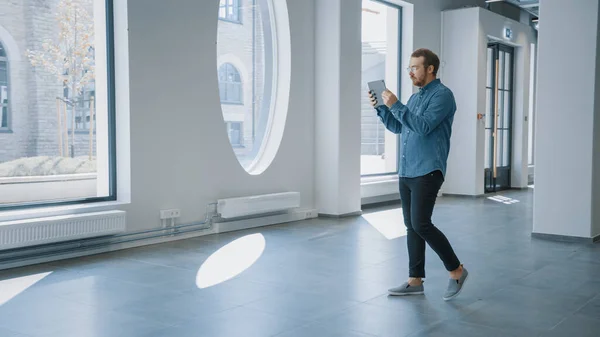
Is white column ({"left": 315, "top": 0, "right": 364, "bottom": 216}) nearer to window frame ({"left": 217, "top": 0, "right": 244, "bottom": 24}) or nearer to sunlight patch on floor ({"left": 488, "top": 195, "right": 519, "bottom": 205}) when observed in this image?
window frame ({"left": 217, "top": 0, "right": 244, "bottom": 24})

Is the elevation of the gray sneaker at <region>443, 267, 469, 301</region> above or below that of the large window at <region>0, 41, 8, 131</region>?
below

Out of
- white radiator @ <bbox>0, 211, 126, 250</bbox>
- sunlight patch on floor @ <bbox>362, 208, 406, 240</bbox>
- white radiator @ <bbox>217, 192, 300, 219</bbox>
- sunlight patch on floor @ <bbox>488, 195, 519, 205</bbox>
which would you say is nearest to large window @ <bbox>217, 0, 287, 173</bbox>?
white radiator @ <bbox>217, 192, 300, 219</bbox>

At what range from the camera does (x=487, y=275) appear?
5.06 metres

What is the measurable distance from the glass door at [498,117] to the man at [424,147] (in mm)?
7711

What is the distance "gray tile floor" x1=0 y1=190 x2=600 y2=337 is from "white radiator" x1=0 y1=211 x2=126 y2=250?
216mm

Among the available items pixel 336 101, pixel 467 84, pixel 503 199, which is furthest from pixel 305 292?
pixel 467 84

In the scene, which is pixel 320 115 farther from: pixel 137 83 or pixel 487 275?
pixel 487 275

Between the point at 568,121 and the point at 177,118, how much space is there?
382 cm

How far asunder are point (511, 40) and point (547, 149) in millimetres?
5881

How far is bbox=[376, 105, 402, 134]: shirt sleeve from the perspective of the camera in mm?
4219

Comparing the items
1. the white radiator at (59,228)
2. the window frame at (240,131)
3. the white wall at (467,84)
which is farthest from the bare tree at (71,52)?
the white wall at (467,84)

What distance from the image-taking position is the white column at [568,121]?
250 inches

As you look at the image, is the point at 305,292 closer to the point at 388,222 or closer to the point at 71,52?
the point at 71,52

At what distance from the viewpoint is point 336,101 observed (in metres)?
8.26
